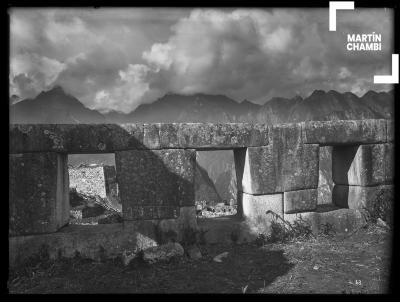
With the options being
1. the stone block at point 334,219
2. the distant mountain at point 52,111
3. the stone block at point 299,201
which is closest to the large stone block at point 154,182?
the stone block at point 299,201

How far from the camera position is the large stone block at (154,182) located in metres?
6.02

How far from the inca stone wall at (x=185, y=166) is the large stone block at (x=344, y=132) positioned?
0.02 m

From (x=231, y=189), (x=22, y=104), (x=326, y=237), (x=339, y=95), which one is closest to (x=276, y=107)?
(x=339, y=95)

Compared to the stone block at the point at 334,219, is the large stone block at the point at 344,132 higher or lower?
higher

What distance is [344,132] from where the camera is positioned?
7062 millimetres

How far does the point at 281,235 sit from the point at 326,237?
0.92 m

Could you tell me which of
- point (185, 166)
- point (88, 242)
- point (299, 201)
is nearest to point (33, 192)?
point (88, 242)

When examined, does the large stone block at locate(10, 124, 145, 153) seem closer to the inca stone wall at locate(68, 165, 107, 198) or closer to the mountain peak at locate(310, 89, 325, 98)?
the inca stone wall at locate(68, 165, 107, 198)

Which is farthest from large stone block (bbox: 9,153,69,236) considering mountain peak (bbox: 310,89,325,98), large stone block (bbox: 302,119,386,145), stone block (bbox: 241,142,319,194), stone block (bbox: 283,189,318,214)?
mountain peak (bbox: 310,89,325,98)

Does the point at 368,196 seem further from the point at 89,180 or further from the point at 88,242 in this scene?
the point at 89,180

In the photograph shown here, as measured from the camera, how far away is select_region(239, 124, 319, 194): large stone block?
6.59 m

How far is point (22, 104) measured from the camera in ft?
154

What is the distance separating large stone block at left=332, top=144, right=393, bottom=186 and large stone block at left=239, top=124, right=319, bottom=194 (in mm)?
1153

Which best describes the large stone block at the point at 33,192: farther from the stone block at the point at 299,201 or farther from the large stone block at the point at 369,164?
the large stone block at the point at 369,164
